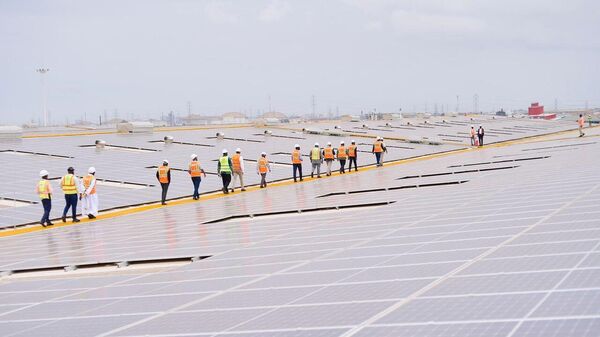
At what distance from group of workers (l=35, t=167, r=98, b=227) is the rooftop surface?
85 centimetres

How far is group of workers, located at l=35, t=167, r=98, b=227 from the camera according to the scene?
21.6 meters

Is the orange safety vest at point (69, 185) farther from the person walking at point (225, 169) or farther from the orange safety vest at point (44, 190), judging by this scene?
the person walking at point (225, 169)

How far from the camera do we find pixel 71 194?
73.3 feet

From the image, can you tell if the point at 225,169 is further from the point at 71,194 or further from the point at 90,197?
the point at 71,194

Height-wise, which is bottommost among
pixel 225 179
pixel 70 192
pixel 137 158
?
pixel 225 179

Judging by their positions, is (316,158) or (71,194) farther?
(316,158)

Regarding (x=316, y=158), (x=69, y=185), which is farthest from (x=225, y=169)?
(x=69, y=185)

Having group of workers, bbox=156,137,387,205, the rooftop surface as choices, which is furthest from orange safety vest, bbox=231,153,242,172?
the rooftop surface

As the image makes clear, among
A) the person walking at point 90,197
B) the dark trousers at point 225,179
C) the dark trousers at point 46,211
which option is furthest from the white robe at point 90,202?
the dark trousers at point 225,179

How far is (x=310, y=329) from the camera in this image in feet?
21.5

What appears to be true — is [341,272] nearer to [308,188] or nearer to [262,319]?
[262,319]

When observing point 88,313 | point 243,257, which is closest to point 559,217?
point 243,257

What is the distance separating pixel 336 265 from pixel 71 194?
1441 cm

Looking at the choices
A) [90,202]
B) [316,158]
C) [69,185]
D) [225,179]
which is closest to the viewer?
[69,185]
